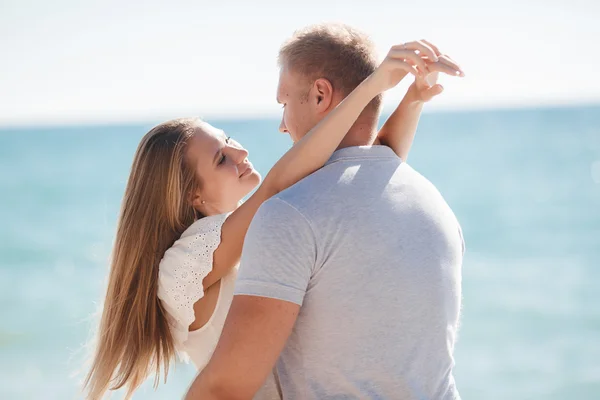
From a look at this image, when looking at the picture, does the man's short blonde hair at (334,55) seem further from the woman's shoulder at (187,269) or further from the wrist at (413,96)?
the woman's shoulder at (187,269)

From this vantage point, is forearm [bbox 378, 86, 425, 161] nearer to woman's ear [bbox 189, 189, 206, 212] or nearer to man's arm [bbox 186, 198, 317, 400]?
woman's ear [bbox 189, 189, 206, 212]

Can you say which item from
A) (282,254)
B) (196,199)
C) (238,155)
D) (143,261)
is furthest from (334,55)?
(143,261)

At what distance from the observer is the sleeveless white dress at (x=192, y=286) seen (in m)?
2.80

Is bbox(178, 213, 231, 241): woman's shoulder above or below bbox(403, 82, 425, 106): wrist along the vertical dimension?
below

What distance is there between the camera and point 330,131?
2.33 m

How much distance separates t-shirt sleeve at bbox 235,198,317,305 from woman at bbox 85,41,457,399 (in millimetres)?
498

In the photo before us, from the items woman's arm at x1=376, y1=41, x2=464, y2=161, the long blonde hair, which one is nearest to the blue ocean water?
the long blonde hair

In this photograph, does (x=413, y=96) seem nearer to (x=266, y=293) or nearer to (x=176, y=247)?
(x=176, y=247)

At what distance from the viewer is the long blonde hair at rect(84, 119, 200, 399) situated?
115 inches

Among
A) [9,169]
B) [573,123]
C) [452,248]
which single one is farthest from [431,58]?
[573,123]

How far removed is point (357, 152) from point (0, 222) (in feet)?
72.5

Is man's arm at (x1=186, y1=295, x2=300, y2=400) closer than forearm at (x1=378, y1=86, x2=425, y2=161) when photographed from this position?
Yes

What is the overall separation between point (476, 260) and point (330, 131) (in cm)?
1420

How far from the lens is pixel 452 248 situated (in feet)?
7.52
